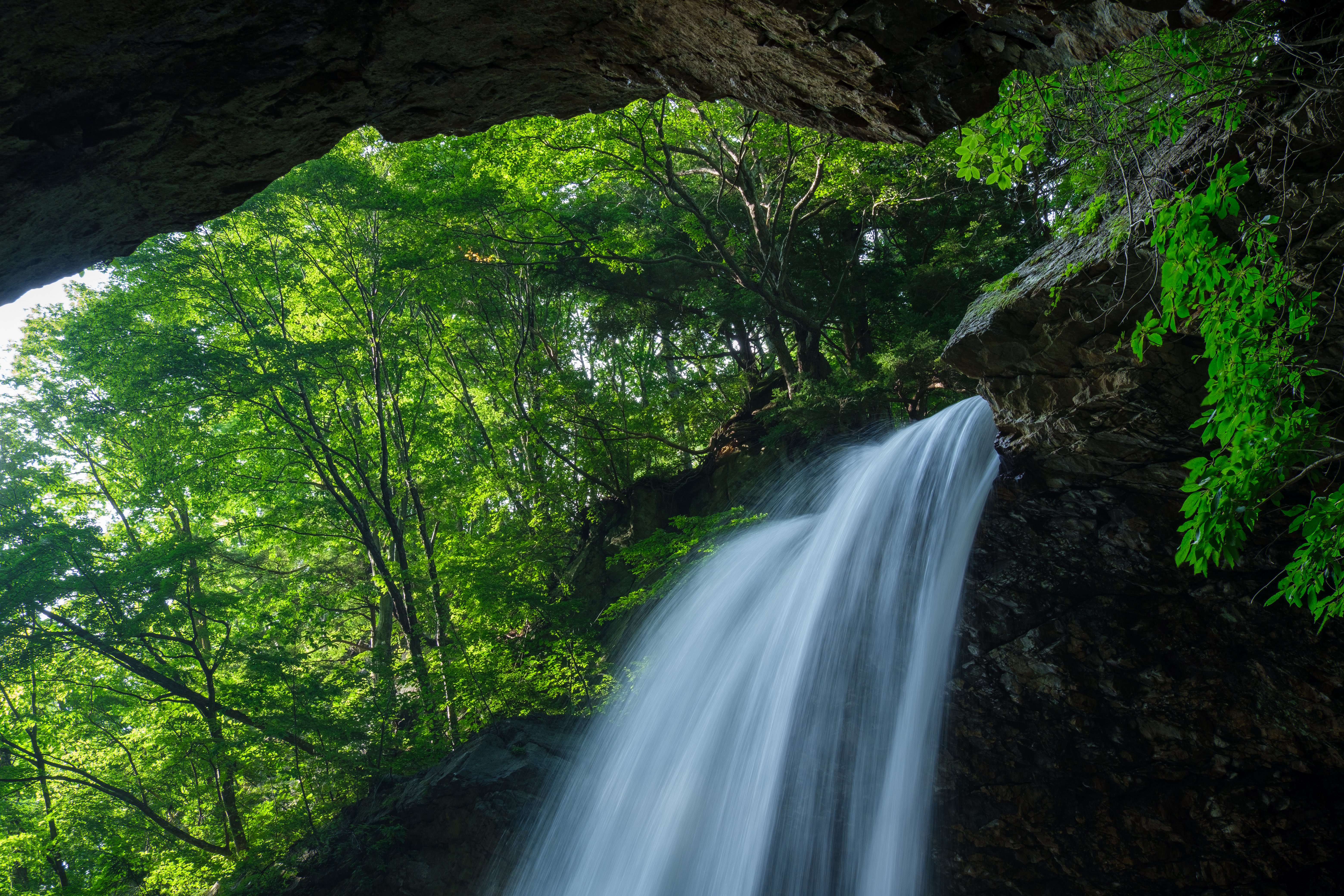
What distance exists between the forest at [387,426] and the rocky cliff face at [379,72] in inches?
126

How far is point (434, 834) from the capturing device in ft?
31.7

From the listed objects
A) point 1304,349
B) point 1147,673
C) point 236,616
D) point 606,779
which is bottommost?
point 1147,673

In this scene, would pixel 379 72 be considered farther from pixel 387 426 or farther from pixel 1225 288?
pixel 387 426

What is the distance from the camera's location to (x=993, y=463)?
8336mm

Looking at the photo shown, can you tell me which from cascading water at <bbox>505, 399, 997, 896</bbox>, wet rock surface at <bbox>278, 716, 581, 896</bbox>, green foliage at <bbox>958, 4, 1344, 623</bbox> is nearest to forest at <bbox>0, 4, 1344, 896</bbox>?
wet rock surface at <bbox>278, 716, 581, 896</bbox>

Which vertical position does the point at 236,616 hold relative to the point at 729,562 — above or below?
above

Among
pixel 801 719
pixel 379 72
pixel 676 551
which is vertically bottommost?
pixel 801 719

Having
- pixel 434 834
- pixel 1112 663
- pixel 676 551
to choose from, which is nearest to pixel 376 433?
pixel 676 551

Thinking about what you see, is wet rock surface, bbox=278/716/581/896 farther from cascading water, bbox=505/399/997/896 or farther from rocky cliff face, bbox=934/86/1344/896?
rocky cliff face, bbox=934/86/1344/896

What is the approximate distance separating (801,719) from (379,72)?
7546 mm

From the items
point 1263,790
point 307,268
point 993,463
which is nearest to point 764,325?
point 993,463

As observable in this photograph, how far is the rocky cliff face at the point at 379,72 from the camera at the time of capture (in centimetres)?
311

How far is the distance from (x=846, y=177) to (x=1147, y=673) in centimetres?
953

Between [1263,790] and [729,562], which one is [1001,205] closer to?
[729,562]
